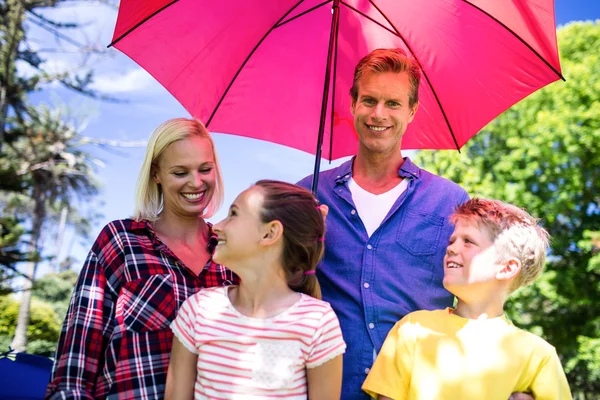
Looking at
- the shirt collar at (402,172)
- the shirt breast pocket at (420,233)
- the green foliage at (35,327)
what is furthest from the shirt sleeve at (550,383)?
the green foliage at (35,327)

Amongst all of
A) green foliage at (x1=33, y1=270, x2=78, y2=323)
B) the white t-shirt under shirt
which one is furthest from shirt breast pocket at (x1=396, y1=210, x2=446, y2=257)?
green foliage at (x1=33, y1=270, x2=78, y2=323)

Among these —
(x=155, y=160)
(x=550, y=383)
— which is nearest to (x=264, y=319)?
(x=155, y=160)

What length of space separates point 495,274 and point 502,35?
119cm

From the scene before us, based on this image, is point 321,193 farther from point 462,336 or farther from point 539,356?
point 539,356

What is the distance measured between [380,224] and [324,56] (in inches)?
41.9

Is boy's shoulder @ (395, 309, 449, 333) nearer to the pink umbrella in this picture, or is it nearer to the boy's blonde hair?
the boy's blonde hair

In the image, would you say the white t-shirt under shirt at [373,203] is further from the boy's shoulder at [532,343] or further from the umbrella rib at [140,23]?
the umbrella rib at [140,23]

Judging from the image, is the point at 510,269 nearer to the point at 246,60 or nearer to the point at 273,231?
the point at 273,231

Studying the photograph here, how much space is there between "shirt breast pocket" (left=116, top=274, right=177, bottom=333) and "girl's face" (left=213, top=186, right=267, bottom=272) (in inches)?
11.7

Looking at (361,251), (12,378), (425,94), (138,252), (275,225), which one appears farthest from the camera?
(425,94)

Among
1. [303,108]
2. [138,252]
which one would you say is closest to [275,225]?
[138,252]

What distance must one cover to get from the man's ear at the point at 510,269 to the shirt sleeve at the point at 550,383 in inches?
13.3

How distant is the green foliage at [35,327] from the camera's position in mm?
16062

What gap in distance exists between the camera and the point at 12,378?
9.77ft
